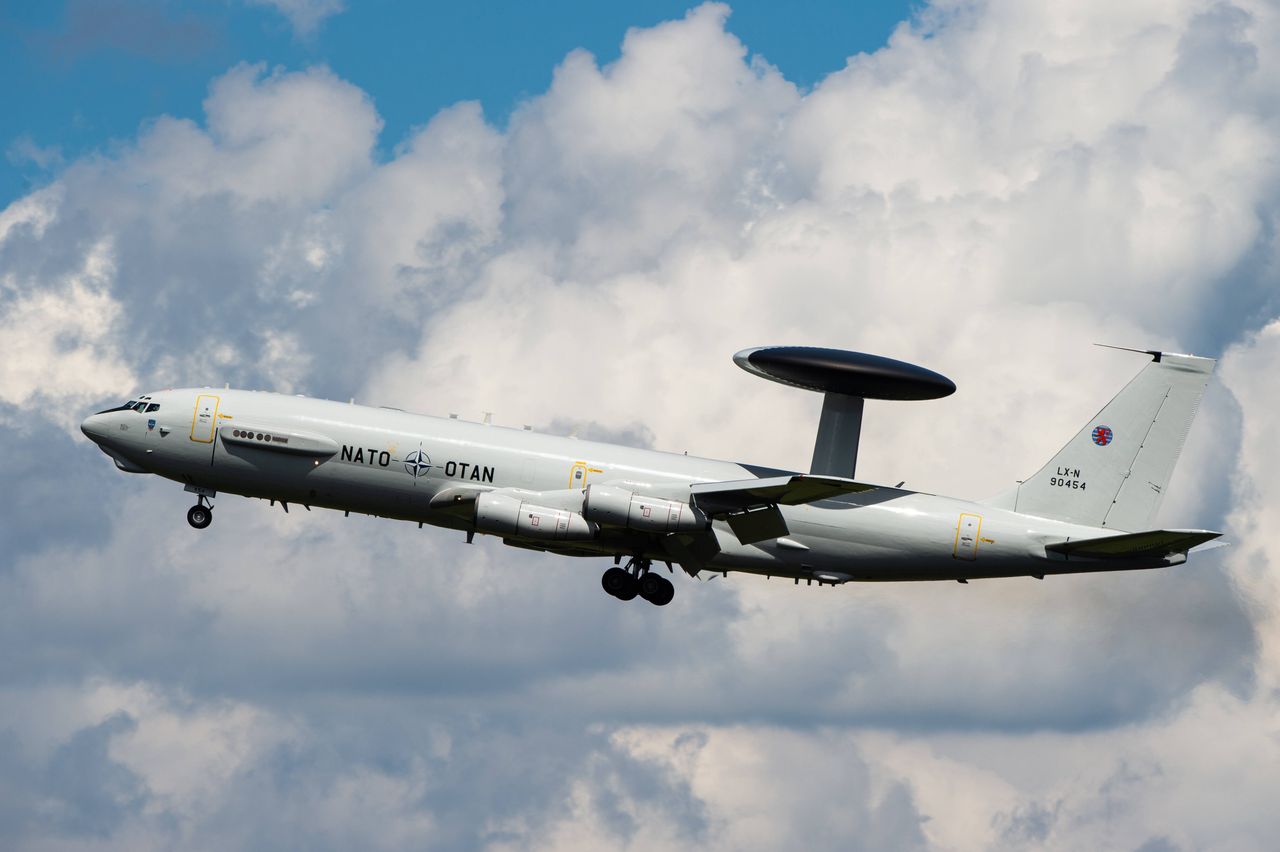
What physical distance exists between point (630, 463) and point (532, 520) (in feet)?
14.1

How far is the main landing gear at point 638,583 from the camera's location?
63344mm

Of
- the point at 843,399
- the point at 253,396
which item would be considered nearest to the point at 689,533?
the point at 843,399

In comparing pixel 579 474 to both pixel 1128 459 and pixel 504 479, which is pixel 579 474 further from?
pixel 1128 459

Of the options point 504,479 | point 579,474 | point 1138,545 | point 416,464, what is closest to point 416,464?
point 416,464

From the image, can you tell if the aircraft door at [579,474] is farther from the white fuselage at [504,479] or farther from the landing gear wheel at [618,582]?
the landing gear wheel at [618,582]

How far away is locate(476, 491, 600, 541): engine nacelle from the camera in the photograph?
58156 mm

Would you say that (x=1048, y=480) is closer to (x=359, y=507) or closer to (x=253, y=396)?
(x=359, y=507)

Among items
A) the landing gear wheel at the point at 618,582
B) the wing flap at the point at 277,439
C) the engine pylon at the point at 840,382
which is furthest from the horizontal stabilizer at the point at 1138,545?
the wing flap at the point at 277,439

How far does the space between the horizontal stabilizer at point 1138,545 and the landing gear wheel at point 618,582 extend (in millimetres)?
14980

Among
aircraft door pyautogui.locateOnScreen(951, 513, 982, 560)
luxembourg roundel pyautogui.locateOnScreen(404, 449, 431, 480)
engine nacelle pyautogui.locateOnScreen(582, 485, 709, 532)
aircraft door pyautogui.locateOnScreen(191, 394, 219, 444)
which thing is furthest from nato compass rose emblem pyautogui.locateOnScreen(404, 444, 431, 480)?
aircraft door pyautogui.locateOnScreen(951, 513, 982, 560)

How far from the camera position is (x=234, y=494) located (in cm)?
6016

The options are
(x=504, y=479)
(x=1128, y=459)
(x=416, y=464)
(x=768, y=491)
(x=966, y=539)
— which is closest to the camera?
(x=768, y=491)

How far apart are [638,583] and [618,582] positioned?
740 mm

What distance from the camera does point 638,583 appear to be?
63.5 meters
